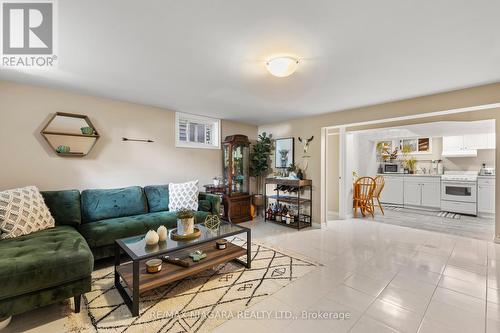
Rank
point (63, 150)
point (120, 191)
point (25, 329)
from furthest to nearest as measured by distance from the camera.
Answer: point (120, 191)
point (63, 150)
point (25, 329)

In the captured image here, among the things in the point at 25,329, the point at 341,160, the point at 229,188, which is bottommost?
the point at 25,329

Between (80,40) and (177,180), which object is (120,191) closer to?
(177,180)

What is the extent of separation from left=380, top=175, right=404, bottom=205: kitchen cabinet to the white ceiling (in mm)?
3986

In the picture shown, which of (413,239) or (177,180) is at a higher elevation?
(177,180)

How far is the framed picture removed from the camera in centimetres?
489

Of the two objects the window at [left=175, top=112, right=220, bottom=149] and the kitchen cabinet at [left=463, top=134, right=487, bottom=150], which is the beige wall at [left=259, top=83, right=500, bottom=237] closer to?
the window at [left=175, top=112, right=220, bottom=149]

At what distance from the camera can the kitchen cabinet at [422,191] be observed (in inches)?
222

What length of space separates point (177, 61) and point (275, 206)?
11.6ft

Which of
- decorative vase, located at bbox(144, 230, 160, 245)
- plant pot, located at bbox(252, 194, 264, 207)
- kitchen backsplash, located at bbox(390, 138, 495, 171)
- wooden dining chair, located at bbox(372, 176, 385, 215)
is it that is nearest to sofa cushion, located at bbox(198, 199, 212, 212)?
plant pot, located at bbox(252, 194, 264, 207)

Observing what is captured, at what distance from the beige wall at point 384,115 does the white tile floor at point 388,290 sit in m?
1.13

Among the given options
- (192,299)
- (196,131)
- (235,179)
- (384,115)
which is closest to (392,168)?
(384,115)

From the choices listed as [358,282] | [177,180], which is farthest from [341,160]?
[177,180]

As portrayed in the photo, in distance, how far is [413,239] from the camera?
3.60 m

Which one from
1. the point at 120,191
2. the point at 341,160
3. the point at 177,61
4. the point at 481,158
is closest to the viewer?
the point at 177,61
